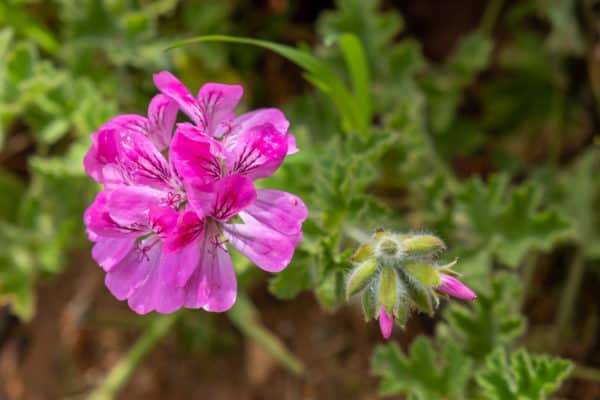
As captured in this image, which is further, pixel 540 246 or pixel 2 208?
pixel 2 208

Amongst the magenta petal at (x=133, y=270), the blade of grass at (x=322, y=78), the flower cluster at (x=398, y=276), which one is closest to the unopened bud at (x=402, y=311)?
the flower cluster at (x=398, y=276)

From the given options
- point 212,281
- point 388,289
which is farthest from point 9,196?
point 388,289

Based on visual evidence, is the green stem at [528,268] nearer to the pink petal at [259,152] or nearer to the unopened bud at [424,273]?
the unopened bud at [424,273]

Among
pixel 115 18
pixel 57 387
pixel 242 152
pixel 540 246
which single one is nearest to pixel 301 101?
pixel 115 18

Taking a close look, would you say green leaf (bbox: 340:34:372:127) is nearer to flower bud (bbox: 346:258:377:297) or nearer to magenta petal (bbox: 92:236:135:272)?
flower bud (bbox: 346:258:377:297)

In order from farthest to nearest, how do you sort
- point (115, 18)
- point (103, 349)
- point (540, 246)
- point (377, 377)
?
1. point (103, 349)
2. point (377, 377)
3. point (115, 18)
4. point (540, 246)

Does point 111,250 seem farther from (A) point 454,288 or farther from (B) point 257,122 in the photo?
(A) point 454,288

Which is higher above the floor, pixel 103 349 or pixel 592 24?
pixel 592 24

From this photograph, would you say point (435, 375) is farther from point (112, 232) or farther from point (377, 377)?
point (112, 232)
